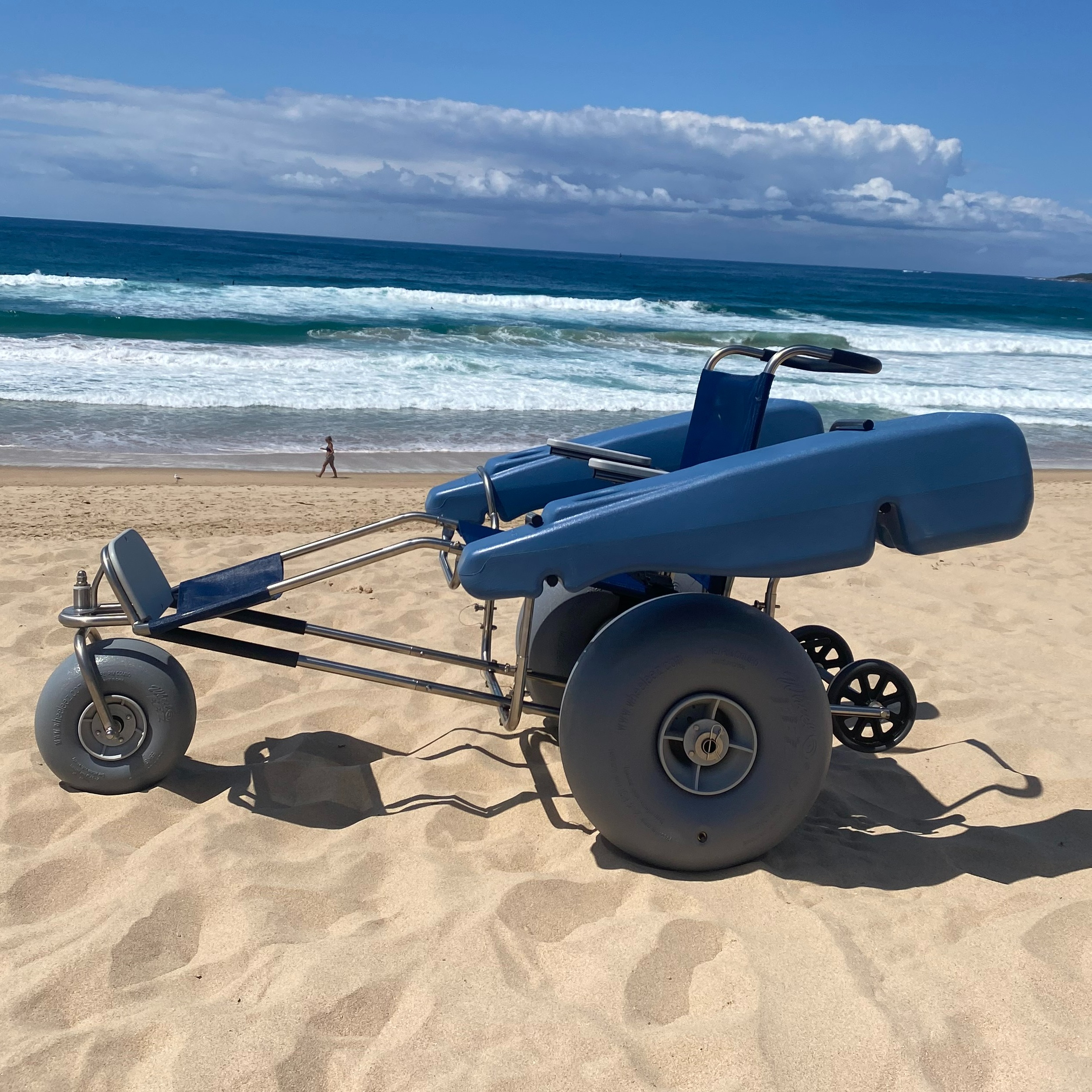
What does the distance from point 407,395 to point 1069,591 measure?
38.3 ft

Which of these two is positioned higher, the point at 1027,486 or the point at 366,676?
the point at 1027,486

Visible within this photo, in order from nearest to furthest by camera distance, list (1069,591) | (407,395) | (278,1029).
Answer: (278,1029)
(1069,591)
(407,395)

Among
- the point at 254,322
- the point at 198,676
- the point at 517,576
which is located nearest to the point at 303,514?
the point at 198,676

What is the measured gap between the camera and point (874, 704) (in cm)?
380

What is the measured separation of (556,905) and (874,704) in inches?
65.9

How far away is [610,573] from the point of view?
272cm

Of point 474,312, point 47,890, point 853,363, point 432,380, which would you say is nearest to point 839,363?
point 853,363

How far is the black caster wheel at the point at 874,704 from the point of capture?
370 cm

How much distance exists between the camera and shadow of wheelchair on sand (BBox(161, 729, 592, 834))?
3.27m

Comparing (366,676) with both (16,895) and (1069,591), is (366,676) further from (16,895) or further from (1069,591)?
(1069,591)

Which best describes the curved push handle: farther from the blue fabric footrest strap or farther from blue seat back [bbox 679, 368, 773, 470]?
the blue fabric footrest strap

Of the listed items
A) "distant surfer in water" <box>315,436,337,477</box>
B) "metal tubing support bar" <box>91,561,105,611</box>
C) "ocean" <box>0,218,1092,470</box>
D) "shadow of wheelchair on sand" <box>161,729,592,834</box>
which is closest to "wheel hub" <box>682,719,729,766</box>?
Result: "shadow of wheelchair on sand" <box>161,729,592,834</box>

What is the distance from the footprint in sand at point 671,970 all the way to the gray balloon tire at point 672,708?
292mm

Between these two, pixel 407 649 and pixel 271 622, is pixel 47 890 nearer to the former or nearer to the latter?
pixel 271 622
